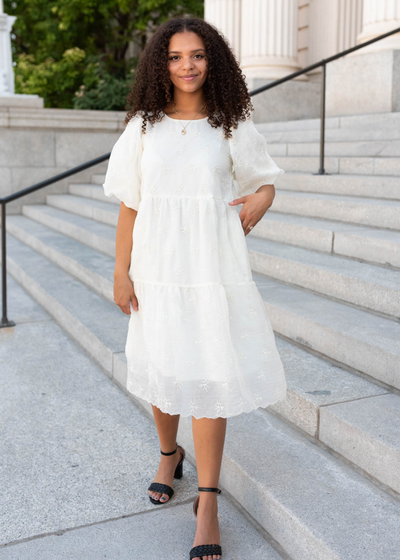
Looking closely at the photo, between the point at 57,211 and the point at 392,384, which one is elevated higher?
the point at 57,211

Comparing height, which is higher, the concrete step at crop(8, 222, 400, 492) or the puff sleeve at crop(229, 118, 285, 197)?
the puff sleeve at crop(229, 118, 285, 197)

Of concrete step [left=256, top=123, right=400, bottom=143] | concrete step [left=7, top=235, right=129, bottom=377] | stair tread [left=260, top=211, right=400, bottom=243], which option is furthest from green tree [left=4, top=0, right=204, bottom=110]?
stair tread [left=260, top=211, right=400, bottom=243]

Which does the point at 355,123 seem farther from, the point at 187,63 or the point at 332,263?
the point at 187,63

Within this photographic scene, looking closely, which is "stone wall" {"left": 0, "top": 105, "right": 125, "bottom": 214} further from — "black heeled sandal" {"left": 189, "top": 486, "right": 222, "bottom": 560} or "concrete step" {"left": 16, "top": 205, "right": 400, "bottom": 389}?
"black heeled sandal" {"left": 189, "top": 486, "right": 222, "bottom": 560}

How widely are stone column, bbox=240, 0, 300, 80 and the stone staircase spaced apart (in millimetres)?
3582

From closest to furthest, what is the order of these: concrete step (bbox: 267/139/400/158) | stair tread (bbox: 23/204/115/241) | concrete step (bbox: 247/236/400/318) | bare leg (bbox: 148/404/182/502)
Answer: bare leg (bbox: 148/404/182/502), concrete step (bbox: 247/236/400/318), concrete step (bbox: 267/139/400/158), stair tread (bbox: 23/204/115/241)

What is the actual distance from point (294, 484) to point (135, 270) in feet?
3.50

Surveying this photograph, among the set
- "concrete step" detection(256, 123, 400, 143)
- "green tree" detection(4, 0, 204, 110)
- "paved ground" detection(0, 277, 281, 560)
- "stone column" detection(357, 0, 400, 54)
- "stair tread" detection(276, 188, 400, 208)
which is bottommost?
"paved ground" detection(0, 277, 281, 560)

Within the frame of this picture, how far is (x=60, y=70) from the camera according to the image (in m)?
17.5

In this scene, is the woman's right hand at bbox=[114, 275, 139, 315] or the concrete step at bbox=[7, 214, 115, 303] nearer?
the woman's right hand at bbox=[114, 275, 139, 315]

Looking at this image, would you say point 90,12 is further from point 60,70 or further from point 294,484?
point 294,484

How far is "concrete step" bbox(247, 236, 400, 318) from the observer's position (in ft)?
11.8

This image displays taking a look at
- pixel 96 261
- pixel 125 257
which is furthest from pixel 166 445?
pixel 96 261

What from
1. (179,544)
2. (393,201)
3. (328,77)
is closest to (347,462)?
(179,544)
